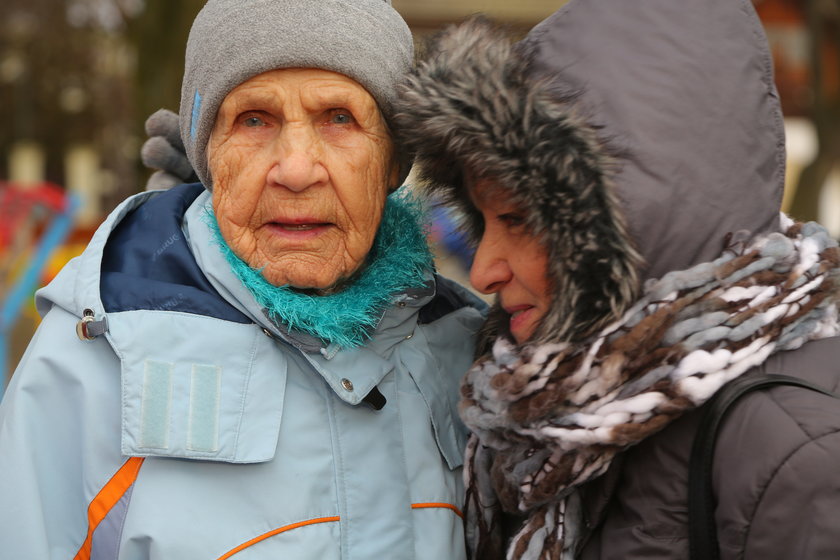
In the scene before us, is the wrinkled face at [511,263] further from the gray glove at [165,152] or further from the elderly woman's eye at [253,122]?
the gray glove at [165,152]

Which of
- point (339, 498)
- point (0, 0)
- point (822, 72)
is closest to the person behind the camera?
point (339, 498)

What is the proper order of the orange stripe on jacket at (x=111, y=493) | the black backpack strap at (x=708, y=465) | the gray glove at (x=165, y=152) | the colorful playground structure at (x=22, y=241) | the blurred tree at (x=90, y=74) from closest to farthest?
the black backpack strap at (x=708, y=465) < the orange stripe on jacket at (x=111, y=493) < the gray glove at (x=165, y=152) < the colorful playground structure at (x=22, y=241) < the blurred tree at (x=90, y=74)

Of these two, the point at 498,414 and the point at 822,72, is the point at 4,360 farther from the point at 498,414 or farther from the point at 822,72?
the point at 822,72

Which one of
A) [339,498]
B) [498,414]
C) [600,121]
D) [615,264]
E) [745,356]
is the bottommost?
[339,498]

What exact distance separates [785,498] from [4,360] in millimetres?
3522

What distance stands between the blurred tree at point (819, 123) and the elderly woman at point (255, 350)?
25.2 ft

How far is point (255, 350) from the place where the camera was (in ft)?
6.24

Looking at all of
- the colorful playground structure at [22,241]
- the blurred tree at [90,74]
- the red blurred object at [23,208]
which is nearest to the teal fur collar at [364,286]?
the colorful playground structure at [22,241]

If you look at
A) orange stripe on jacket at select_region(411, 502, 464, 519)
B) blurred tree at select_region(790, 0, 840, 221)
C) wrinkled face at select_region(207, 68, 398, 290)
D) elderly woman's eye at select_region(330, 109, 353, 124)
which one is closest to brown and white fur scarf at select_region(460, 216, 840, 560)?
orange stripe on jacket at select_region(411, 502, 464, 519)

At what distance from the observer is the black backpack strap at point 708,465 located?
1535mm

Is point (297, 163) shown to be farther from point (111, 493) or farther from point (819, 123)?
point (819, 123)

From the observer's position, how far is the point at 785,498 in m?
1.44

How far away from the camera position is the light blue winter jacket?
5.78ft

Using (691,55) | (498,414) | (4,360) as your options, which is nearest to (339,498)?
(498,414)
